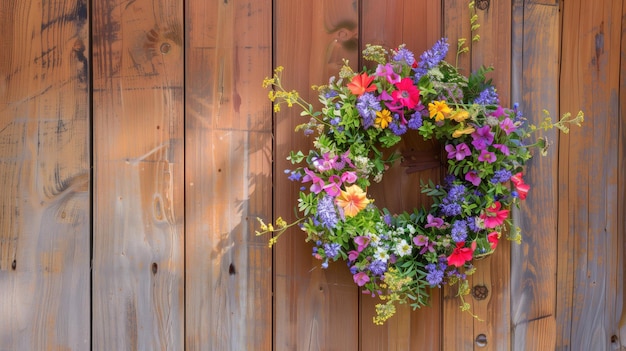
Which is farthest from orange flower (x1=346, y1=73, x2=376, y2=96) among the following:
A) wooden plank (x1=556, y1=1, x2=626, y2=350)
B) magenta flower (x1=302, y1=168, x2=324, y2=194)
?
wooden plank (x1=556, y1=1, x2=626, y2=350)

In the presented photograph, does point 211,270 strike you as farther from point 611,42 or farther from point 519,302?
point 611,42

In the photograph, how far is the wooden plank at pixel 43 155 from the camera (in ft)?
4.64

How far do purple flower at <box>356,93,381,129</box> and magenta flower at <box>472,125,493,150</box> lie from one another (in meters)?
0.25

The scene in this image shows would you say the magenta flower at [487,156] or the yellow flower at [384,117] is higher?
the yellow flower at [384,117]

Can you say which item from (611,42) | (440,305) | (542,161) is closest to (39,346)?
(440,305)

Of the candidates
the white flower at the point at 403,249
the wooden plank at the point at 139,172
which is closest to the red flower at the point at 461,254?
the white flower at the point at 403,249

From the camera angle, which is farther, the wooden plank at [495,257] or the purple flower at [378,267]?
the wooden plank at [495,257]

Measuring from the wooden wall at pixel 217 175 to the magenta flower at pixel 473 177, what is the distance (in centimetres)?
13

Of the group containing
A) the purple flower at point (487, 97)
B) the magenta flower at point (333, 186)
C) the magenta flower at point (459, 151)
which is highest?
the purple flower at point (487, 97)

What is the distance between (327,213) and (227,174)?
0.35 meters

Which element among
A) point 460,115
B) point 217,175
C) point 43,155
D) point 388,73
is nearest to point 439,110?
point 460,115

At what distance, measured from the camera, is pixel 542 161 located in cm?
138

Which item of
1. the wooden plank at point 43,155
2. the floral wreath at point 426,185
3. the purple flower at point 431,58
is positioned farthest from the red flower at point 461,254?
the wooden plank at point 43,155

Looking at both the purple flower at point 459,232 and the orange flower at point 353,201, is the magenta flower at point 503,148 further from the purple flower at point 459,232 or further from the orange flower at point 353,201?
the orange flower at point 353,201
